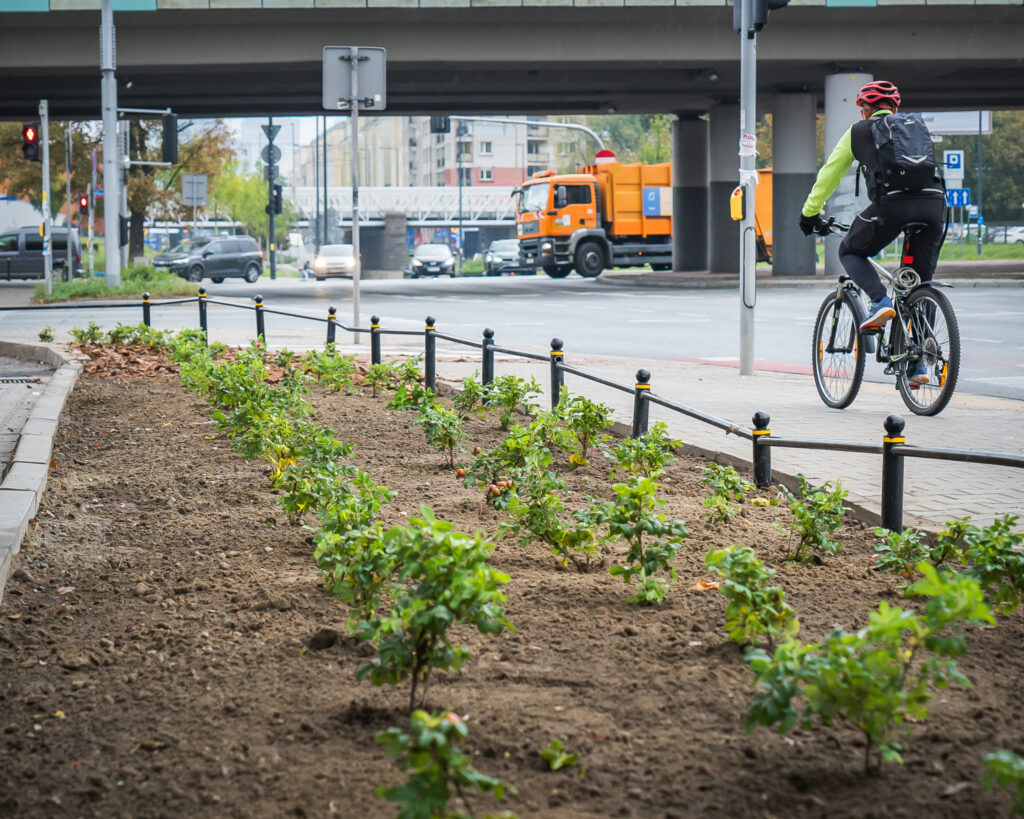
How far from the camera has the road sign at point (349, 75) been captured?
49.1 ft

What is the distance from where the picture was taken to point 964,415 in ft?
28.6

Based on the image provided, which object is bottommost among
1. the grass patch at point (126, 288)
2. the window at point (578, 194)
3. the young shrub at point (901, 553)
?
the young shrub at point (901, 553)

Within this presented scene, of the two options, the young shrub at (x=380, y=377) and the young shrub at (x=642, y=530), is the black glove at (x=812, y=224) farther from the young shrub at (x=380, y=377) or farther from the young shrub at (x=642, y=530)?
the young shrub at (x=642, y=530)

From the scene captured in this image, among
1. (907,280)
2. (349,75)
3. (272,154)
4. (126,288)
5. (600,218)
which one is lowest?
(907,280)

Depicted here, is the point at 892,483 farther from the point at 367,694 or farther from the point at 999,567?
the point at 367,694

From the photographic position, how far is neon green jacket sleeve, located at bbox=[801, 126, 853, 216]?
27.8 ft

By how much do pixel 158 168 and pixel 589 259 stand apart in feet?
66.6

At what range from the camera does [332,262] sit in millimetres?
55656

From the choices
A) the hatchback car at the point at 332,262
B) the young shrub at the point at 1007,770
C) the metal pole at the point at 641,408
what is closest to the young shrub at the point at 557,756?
the young shrub at the point at 1007,770

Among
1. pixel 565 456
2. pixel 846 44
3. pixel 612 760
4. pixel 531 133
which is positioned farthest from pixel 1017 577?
pixel 531 133

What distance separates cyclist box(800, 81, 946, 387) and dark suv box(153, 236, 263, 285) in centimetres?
4111

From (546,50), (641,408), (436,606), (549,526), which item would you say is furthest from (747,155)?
(546,50)

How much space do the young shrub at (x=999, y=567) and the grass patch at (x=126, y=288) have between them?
26040mm

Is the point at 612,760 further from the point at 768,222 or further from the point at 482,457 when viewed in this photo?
the point at 768,222
